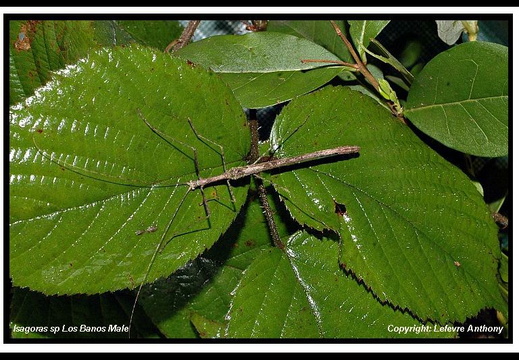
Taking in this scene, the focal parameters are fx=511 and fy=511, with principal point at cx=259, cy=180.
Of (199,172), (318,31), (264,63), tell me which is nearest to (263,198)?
(199,172)

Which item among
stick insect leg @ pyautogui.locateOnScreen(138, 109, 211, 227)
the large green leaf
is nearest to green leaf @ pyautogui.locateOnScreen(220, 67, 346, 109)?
stick insect leg @ pyautogui.locateOnScreen(138, 109, 211, 227)

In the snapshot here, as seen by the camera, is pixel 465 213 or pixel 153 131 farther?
pixel 465 213

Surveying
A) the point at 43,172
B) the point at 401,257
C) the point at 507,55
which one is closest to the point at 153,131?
the point at 43,172

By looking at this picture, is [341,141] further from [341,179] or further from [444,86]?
[444,86]

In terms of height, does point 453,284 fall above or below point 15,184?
below

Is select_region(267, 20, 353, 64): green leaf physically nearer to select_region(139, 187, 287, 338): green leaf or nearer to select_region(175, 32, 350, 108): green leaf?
select_region(175, 32, 350, 108): green leaf
